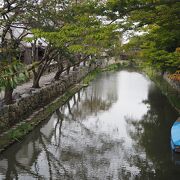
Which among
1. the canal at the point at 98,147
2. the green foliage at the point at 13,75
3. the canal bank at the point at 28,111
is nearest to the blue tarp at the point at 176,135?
the canal at the point at 98,147

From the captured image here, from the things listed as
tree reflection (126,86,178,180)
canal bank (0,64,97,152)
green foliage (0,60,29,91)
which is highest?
green foliage (0,60,29,91)

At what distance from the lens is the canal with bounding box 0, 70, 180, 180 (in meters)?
12.8

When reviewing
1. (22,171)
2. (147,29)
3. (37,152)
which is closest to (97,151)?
(37,152)

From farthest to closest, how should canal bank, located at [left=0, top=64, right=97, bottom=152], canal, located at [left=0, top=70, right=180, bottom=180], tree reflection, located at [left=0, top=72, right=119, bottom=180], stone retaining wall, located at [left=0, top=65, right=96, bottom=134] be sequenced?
stone retaining wall, located at [left=0, top=65, right=96, bottom=134] → canal bank, located at [left=0, top=64, right=97, bottom=152] → canal, located at [left=0, top=70, right=180, bottom=180] → tree reflection, located at [left=0, top=72, right=119, bottom=180]

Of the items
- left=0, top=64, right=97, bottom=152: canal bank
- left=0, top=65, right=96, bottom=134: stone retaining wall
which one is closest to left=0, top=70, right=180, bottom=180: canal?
left=0, top=64, right=97, bottom=152: canal bank

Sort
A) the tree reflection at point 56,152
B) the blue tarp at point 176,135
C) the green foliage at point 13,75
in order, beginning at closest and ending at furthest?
the green foliage at point 13,75
the tree reflection at point 56,152
the blue tarp at point 176,135

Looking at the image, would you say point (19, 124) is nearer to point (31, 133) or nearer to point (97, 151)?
point (31, 133)

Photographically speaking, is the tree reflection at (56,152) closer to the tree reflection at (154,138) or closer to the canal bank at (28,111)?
the canal bank at (28,111)

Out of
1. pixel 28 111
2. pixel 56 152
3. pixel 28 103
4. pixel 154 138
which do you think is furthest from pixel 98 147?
pixel 28 103

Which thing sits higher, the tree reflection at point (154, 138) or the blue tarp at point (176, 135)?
the blue tarp at point (176, 135)

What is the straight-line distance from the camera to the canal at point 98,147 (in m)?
12.8

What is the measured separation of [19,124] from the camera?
18375 millimetres

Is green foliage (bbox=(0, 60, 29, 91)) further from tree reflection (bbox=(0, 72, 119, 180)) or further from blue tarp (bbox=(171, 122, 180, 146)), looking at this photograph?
blue tarp (bbox=(171, 122, 180, 146))

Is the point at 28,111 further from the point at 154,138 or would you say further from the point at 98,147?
the point at 154,138
